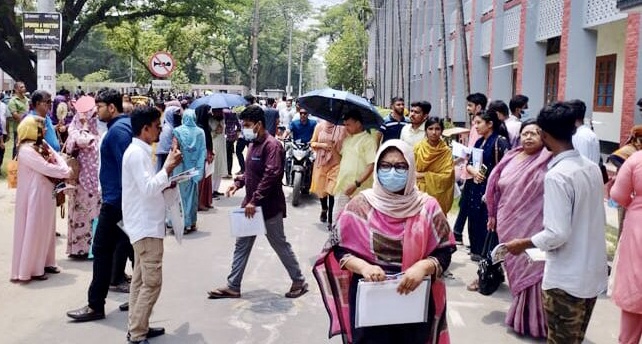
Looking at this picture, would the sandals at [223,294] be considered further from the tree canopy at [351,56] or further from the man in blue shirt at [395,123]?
the tree canopy at [351,56]

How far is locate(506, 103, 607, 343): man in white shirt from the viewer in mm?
3574

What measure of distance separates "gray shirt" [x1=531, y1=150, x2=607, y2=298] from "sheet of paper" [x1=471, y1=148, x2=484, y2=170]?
348 centimetres

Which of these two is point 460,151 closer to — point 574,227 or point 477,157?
point 477,157

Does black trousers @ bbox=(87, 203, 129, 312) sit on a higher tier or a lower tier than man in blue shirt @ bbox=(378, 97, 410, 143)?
lower

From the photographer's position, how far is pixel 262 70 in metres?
83.2

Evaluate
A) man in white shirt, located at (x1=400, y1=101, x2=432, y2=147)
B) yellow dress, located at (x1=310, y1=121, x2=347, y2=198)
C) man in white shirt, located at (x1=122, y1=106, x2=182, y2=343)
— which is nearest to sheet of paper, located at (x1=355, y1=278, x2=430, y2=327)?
man in white shirt, located at (x1=122, y1=106, x2=182, y2=343)

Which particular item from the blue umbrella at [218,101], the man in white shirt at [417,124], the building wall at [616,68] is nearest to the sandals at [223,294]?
the man in white shirt at [417,124]

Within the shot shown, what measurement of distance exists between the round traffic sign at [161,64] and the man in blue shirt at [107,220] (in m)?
9.13

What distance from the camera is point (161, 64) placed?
48.0ft

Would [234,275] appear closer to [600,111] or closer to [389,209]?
[389,209]

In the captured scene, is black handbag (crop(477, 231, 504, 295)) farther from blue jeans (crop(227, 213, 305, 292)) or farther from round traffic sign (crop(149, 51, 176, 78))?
round traffic sign (crop(149, 51, 176, 78))

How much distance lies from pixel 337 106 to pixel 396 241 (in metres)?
5.31

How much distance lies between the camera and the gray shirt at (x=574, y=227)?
3566 mm

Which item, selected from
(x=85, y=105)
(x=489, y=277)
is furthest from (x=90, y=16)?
(x=489, y=277)
